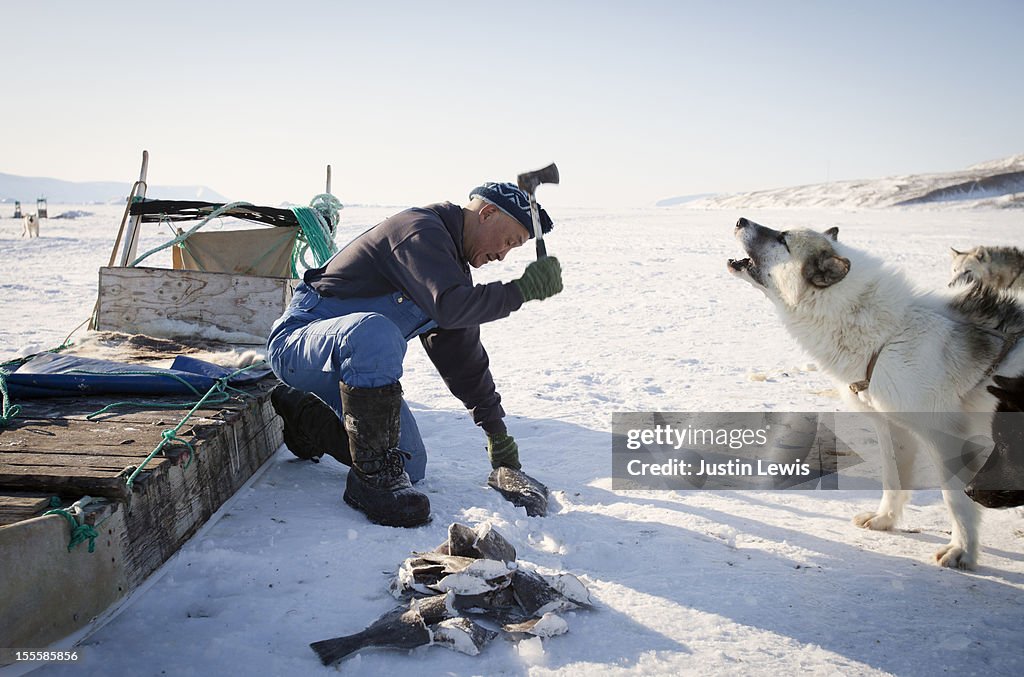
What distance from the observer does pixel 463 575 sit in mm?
2008

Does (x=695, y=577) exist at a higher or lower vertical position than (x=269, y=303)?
lower

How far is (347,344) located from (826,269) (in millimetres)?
1995

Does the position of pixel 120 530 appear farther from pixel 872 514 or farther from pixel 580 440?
pixel 872 514

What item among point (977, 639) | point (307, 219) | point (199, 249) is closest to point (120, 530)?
point (977, 639)

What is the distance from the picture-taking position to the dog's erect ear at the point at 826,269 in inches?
108

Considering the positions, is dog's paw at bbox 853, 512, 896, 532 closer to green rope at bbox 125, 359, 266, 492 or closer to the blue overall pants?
the blue overall pants

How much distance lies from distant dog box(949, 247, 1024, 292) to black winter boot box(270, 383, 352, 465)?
3.55 metres

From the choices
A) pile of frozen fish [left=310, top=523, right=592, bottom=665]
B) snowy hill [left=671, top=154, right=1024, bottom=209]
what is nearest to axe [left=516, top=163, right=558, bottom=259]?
pile of frozen fish [left=310, top=523, right=592, bottom=665]

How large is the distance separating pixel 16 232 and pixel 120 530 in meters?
21.0

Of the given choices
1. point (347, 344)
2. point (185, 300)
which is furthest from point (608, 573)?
point (185, 300)

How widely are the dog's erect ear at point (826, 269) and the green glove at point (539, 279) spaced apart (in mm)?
1087

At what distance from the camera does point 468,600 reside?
1989 millimetres

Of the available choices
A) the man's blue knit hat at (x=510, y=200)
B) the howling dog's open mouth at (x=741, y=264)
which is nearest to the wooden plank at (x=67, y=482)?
the man's blue knit hat at (x=510, y=200)

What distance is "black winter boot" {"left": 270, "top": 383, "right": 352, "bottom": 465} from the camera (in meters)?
3.02
